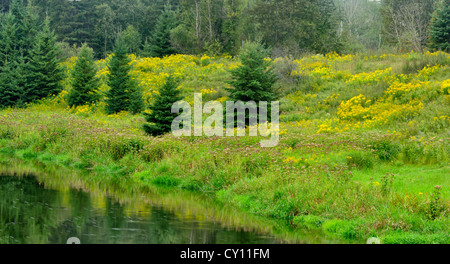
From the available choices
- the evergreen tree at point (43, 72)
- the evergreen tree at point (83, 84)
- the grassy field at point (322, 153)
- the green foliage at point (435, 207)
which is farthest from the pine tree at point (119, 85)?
the green foliage at point (435, 207)

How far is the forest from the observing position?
10797 millimetres

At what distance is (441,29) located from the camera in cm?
3409

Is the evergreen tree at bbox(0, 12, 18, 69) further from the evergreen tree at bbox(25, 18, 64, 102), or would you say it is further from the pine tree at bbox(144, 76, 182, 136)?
the pine tree at bbox(144, 76, 182, 136)

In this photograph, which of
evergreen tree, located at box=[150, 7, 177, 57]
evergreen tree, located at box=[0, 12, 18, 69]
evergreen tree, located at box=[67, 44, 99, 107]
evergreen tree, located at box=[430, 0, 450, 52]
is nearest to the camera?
evergreen tree, located at box=[67, 44, 99, 107]

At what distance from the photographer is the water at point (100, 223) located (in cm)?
953

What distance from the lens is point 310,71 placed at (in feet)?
101

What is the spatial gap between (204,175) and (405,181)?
6288 mm

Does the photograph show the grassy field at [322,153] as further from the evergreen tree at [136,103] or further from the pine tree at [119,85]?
the pine tree at [119,85]

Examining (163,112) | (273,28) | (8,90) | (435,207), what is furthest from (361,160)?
(273,28)

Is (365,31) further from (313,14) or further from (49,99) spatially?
(49,99)

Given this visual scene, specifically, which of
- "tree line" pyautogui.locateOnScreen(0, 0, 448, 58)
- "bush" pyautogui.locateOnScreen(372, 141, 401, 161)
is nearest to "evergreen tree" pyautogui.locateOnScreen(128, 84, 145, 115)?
"tree line" pyautogui.locateOnScreen(0, 0, 448, 58)

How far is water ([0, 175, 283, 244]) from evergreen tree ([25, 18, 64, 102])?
23.4 m

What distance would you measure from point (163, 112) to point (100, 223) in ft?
31.5

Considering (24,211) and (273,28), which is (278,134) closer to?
(24,211)
